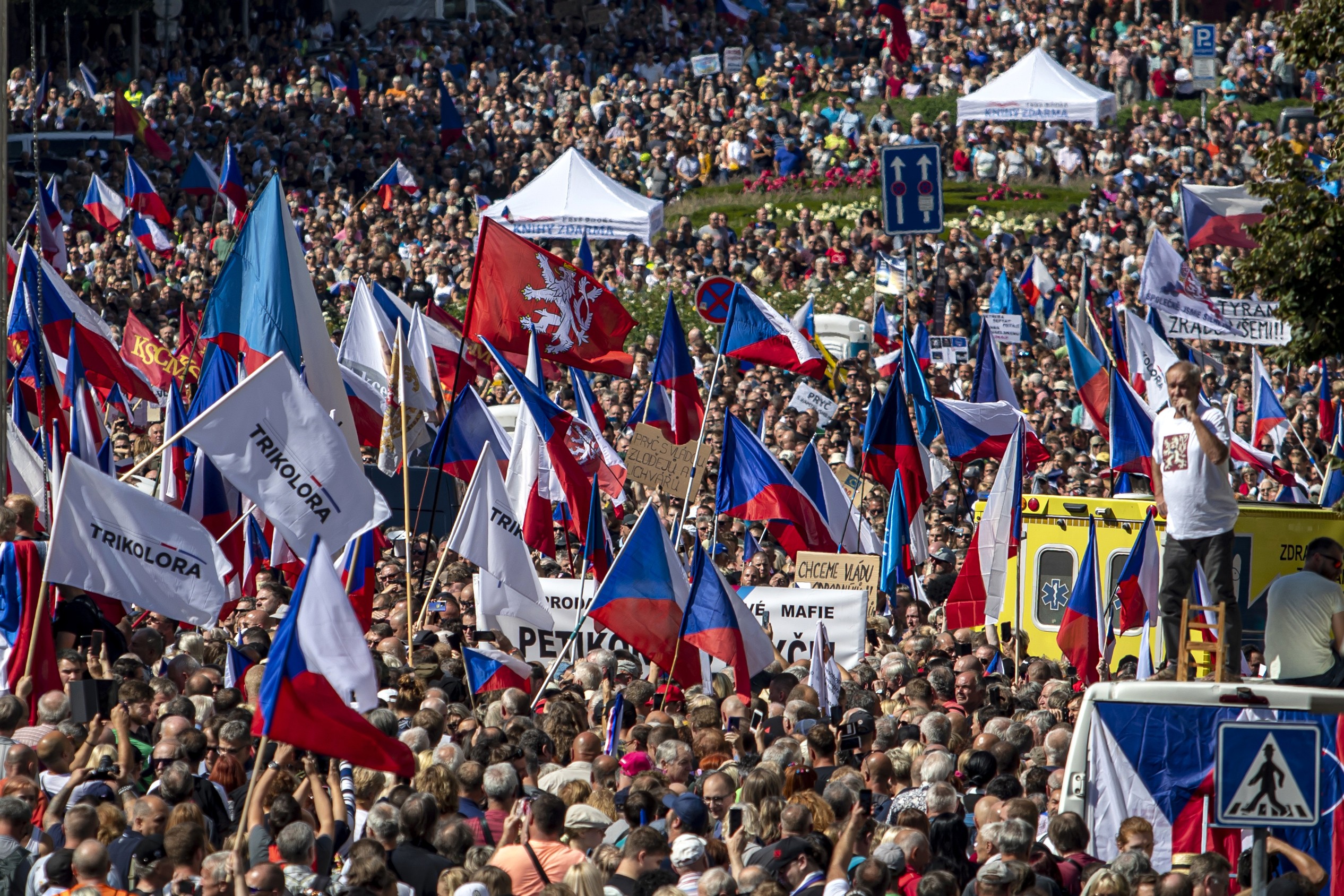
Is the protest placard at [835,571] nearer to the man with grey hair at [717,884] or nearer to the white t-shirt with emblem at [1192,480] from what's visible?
the white t-shirt with emblem at [1192,480]

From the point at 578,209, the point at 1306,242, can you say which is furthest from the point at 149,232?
the point at 1306,242

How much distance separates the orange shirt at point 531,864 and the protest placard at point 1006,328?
61.4ft

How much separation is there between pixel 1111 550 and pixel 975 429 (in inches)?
107

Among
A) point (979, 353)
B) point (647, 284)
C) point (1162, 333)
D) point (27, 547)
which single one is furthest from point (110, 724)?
point (647, 284)

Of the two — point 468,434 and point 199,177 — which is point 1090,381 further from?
point 199,177

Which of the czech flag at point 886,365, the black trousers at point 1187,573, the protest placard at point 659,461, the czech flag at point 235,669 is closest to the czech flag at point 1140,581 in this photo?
the protest placard at point 659,461

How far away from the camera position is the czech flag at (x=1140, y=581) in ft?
45.5

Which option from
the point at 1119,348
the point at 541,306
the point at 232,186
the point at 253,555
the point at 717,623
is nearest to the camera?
the point at 717,623

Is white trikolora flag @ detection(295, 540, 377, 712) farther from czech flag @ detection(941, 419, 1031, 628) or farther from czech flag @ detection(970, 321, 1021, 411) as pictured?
czech flag @ detection(970, 321, 1021, 411)

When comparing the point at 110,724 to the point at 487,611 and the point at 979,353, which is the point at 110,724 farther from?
the point at 979,353

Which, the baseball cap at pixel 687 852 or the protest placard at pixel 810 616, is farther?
the protest placard at pixel 810 616

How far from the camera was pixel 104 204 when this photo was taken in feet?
97.4

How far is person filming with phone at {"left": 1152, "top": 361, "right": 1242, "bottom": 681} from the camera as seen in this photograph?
989 cm

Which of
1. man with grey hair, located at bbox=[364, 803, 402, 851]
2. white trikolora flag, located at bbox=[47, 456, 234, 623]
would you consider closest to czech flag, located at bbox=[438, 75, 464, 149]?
white trikolora flag, located at bbox=[47, 456, 234, 623]
